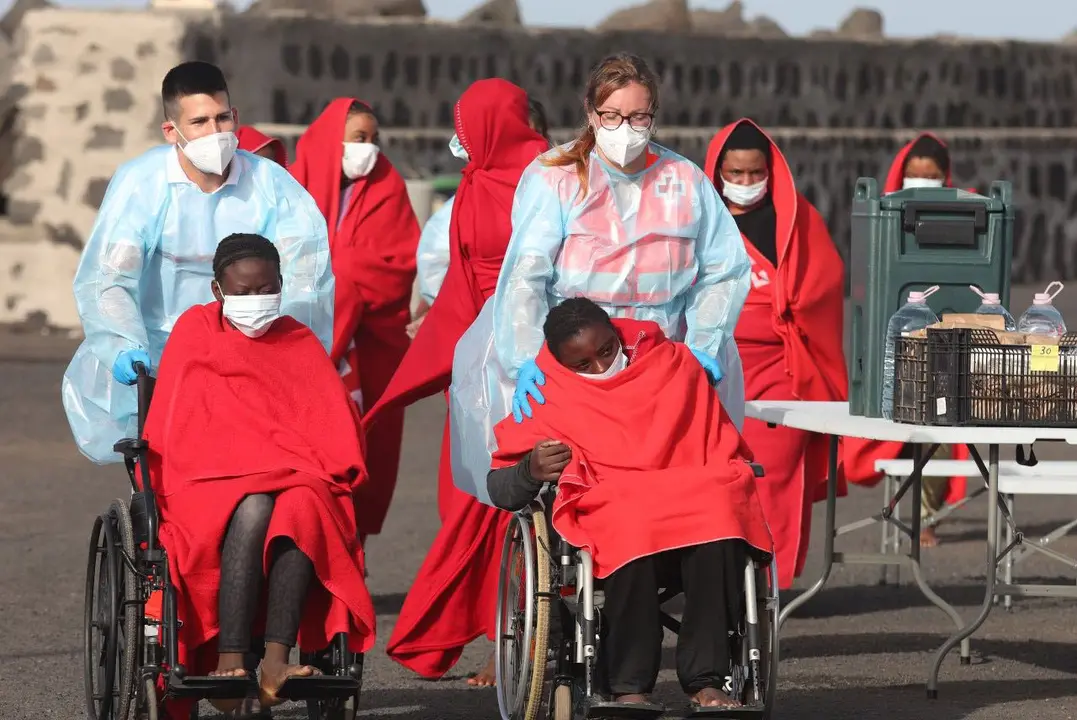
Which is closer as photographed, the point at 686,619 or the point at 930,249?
the point at 686,619

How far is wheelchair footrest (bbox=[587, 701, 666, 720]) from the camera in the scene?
545cm

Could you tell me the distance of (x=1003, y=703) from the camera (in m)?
6.78

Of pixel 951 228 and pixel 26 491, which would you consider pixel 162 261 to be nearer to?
pixel 951 228

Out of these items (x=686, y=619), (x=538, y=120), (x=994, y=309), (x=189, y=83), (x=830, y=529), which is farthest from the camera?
(x=538, y=120)

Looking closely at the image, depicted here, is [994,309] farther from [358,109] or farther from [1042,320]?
[358,109]

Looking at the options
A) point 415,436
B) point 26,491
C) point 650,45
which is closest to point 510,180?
point 26,491

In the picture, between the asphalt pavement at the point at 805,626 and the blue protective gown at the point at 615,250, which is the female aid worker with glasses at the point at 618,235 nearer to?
the blue protective gown at the point at 615,250

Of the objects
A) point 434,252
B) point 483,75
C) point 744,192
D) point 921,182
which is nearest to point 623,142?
point 744,192

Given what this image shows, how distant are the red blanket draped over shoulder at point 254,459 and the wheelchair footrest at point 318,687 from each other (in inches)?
5.2

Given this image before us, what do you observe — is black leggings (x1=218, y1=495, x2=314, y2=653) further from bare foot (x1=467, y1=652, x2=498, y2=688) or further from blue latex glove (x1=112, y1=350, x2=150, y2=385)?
bare foot (x1=467, y1=652, x2=498, y2=688)

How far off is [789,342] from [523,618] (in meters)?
2.76

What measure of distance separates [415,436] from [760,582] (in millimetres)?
8453

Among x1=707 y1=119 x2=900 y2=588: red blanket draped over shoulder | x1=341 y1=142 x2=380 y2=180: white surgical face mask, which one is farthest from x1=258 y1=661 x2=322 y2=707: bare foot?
x1=341 y1=142 x2=380 y2=180: white surgical face mask

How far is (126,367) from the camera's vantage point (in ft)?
20.0
